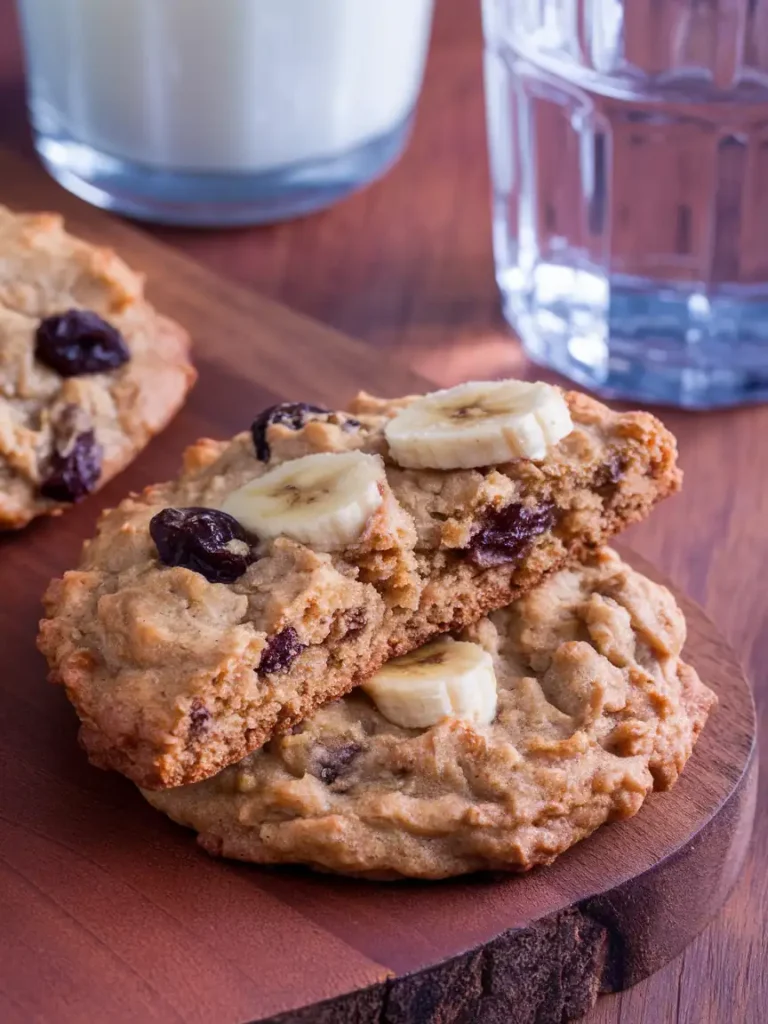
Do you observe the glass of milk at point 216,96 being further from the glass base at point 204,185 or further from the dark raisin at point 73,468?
the dark raisin at point 73,468

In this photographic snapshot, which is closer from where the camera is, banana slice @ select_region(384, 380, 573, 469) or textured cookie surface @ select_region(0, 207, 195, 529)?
banana slice @ select_region(384, 380, 573, 469)

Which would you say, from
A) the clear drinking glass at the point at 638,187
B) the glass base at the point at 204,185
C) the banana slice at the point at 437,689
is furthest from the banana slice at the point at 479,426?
the glass base at the point at 204,185

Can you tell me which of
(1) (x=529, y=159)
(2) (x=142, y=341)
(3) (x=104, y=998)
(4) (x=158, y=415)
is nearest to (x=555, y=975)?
(3) (x=104, y=998)

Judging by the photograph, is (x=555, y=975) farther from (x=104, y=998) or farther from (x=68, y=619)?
(x=68, y=619)

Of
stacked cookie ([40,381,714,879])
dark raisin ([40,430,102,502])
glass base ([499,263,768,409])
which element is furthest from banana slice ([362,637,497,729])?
glass base ([499,263,768,409])

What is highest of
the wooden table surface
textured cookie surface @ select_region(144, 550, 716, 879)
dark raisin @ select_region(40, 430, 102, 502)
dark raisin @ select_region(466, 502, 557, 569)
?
dark raisin @ select_region(466, 502, 557, 569)

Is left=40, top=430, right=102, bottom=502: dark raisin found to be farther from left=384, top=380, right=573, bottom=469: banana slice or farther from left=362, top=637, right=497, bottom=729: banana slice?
left=362, top=637, right=497, bottom=729: banana slice
